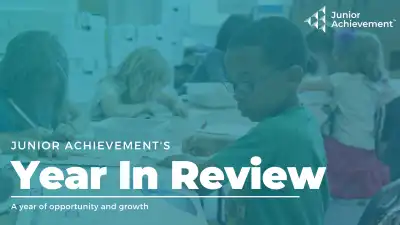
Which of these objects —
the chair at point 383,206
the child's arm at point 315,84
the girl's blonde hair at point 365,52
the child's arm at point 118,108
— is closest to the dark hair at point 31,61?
the child's arm at point 118,108

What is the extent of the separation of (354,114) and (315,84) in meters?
0.16

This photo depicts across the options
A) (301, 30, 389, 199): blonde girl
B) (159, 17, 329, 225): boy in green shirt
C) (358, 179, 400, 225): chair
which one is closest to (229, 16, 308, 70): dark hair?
(159, 17, 329, 225): boy in green shirt

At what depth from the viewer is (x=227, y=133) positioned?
1770 mm

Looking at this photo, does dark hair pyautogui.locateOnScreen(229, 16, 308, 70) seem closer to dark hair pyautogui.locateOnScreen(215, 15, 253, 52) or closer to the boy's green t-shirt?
dark hair pyautogui.locateOnScreen(215, 15, 253, 52)

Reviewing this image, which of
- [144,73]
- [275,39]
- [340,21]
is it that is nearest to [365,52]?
[340,21]

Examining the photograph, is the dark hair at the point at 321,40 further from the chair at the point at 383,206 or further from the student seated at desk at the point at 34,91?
the student seated at desk at the point at 34,91

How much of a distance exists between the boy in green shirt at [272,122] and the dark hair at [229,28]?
2 cm

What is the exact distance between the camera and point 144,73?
5.77 ft

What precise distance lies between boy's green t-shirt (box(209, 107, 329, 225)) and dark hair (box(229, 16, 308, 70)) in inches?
6.8

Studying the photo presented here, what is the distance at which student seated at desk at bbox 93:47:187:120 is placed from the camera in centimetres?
175

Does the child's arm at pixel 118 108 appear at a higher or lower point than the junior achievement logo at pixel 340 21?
lower

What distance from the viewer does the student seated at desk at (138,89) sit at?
5.73 ft

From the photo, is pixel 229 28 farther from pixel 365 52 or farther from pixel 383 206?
pixel 383 206

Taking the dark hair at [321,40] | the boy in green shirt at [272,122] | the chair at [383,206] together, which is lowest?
the chair at [383,206]
